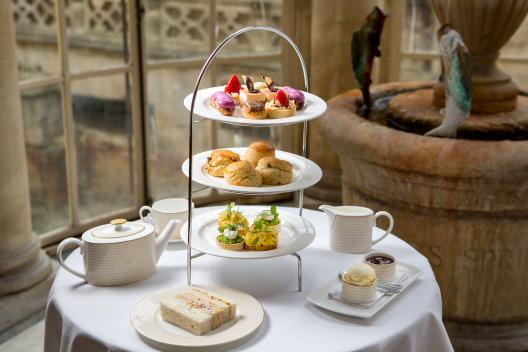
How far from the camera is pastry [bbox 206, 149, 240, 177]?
2.25m

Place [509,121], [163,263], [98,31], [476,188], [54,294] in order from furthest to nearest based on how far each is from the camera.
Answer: [98,31]
[509,121]
[476,188]
[163,263]
[54,294]

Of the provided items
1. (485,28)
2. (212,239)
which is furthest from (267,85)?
(485,28)

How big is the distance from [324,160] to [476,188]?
2.01m

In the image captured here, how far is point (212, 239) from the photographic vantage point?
2264 mm

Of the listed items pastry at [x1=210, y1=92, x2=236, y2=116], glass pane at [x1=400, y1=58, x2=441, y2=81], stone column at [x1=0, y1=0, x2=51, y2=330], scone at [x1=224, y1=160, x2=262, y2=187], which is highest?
pastry at [x1=210, y1=92, x2=236, y2=116]

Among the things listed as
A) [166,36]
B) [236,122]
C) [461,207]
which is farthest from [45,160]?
[236,122]

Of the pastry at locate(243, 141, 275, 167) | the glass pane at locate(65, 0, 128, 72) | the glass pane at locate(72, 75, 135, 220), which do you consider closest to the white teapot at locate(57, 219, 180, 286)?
the pastry at locate(243, 141, 275, 167)

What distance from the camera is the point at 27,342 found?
3.40m

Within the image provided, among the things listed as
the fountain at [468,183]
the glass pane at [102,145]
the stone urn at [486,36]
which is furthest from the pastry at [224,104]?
the glass pane at [102,145]

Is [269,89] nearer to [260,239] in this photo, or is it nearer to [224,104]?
[224,104]

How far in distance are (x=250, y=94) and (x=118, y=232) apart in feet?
1.81

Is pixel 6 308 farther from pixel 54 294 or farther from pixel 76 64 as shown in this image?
pixel 76 64

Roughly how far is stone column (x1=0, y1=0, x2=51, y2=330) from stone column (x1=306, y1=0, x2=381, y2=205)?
6.10ft

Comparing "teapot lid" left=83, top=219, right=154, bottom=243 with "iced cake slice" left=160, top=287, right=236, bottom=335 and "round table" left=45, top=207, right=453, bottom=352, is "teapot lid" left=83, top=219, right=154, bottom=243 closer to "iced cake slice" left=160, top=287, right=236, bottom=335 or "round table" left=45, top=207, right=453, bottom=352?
→ "round table" left=45, top=207, right=453, bottom=352
